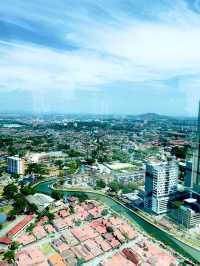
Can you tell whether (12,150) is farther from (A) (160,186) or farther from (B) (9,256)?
(B) (9,256)

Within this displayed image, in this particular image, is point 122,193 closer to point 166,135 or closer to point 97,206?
point 97,206

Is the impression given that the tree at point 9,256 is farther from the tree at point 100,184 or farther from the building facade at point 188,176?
the building facade at point 188,176

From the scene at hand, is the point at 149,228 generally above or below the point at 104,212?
below

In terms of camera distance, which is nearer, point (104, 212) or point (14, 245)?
point (14, 245)

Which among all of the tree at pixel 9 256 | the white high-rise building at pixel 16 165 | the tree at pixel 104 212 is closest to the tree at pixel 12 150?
the white high-rise building at pixel 16 165

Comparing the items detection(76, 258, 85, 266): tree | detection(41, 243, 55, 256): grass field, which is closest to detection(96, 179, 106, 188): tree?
detection(41, 243, 55, 256): grass field

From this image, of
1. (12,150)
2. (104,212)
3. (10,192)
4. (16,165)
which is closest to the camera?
(104,212)

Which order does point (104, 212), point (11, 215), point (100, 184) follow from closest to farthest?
point (11, 215) < point (104, 212) < point (100, 184)

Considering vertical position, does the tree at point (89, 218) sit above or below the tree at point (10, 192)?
below

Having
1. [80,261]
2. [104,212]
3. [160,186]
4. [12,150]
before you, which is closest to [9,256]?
[80,261]
